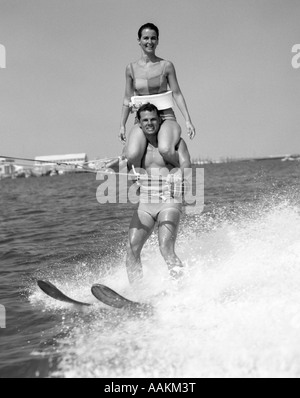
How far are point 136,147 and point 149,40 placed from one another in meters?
1.80

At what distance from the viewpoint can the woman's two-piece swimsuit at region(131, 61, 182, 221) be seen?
803cm

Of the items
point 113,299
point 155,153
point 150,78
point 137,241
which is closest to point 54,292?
point 113,299

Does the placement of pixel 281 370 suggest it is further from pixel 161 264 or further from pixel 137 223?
pixel 161 264

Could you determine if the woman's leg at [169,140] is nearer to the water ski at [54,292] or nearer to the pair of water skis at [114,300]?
the pair of water skis at [114,300]

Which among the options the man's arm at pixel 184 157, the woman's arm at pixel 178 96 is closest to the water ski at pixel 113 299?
the man's arm at pixel 184 157

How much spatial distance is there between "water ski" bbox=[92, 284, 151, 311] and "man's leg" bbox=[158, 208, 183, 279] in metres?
0.93

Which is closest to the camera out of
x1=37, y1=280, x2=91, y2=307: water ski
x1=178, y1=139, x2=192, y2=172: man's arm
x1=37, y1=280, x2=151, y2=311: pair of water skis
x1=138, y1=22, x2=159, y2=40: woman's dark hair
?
x1=37, y1=280, x2=151, y2=311: pair of water skis

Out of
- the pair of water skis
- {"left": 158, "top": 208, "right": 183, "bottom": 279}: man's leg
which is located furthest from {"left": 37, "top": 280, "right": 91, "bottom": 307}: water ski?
{"left": 158, "top": 208, "right": 183, "bottom": 279}: man's leg

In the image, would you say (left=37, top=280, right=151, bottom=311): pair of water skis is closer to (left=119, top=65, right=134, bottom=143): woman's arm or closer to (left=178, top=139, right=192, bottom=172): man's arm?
(left=178, top=139, right=192, bottom=172): man's arm

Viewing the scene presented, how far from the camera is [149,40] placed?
7836 mm

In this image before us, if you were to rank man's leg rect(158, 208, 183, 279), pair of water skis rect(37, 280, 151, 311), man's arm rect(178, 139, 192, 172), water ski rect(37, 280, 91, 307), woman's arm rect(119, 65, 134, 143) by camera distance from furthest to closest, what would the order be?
1. woman's arm rect(119, 65, 134, 143)
2. man's arm rect(178, 139, 192, 172)
3. man's leg rect(158, 208, 183, 279)
4. water ski rect(37, 280, 91, 307)
5. pair of water skis rect(37, 280, 151, 311)

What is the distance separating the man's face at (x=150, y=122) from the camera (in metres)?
7.76

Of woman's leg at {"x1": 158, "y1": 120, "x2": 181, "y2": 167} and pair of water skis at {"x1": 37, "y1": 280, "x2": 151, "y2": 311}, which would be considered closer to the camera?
pair of water skis at {"x1": 37, "y1": 280, "x2": 151, "y2": 311}
